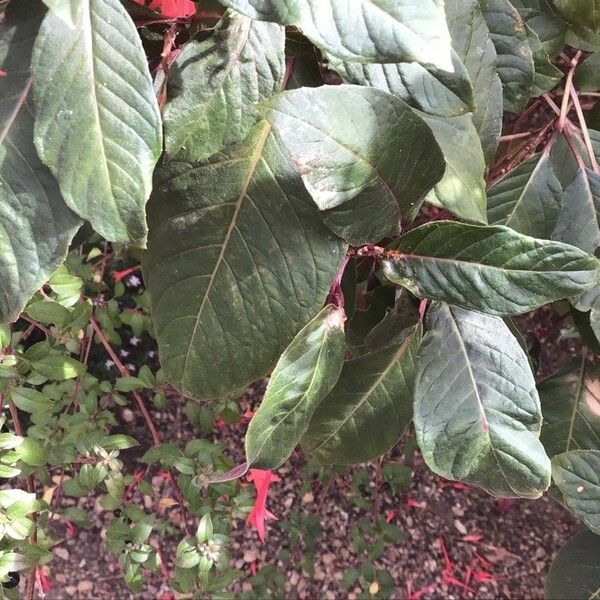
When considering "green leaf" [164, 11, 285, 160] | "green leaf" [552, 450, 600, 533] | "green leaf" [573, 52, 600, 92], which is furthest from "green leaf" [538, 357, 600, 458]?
"green leaf" [164, 11, 285, 160]

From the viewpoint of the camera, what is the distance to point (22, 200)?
511 mm

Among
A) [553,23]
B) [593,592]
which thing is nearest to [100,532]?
[593,592]

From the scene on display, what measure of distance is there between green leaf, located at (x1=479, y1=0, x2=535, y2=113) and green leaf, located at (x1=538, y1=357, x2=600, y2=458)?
44 cm

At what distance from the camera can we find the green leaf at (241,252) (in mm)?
580

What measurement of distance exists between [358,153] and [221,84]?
13 centimetres

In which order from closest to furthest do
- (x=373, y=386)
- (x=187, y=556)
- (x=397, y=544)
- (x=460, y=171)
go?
(x=460, y=171)
(x=373, y=386)
(x=187, y=556)
(x=397, y=544)

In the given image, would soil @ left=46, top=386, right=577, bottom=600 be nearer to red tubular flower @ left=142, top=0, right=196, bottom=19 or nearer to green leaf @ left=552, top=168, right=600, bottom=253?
green leaf @ left=552, top=168, right=600, bottom=253

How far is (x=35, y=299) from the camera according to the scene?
2.77ft

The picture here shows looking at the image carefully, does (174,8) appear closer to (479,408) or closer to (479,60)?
(479,60)

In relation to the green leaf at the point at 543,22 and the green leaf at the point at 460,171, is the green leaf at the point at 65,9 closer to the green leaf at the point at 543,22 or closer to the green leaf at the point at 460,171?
the green leaf at the point at 460,171

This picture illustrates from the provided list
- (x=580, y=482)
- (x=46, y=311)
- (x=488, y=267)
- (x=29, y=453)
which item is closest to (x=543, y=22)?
(x=488, y=267)

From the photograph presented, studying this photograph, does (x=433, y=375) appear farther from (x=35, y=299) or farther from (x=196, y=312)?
(x=35, y=299)

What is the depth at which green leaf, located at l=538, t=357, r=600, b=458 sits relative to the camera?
0.90 meters

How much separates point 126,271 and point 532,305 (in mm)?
1053
